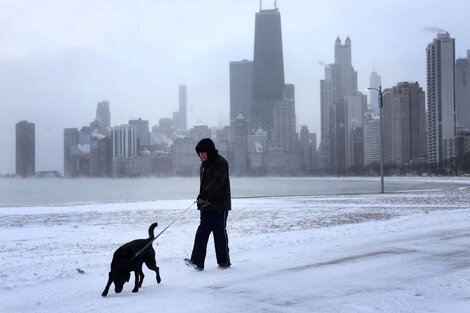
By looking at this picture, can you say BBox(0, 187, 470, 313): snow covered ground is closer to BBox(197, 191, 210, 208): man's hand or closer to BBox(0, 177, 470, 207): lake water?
BBox(197, 191, 210, 208): man's hand

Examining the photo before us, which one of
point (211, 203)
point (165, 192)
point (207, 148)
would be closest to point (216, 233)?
point (211, 203)

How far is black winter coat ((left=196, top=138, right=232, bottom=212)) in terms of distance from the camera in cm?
730

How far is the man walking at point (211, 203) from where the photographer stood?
7297mm

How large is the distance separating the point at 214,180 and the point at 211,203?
32cm

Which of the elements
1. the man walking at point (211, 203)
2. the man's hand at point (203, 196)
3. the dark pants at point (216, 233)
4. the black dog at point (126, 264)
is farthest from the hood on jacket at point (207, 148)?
the black dog at point (126, 264)

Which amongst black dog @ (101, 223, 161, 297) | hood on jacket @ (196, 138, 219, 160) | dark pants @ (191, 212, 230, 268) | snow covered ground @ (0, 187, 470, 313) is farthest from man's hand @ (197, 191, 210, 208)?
black dog @ (101, 223, 161, 297)

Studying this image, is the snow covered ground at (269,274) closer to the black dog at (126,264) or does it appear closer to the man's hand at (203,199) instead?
the black dog at (126,264)

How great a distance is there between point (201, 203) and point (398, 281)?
8.93 feet

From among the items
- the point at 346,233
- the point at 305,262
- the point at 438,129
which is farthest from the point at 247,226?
the point at 438,129

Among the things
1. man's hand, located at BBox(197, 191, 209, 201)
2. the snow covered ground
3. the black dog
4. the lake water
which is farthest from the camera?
the lake water

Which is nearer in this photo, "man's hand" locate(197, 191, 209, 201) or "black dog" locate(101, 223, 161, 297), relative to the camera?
"black dog" locate(101, 223, 161, 297)

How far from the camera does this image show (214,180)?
7305 mm

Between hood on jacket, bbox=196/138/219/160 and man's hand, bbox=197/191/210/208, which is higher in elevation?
hood on jacket, bbox=196/138/219/160

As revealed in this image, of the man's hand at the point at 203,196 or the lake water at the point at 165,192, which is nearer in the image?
the man's hand at the point at 203,196
